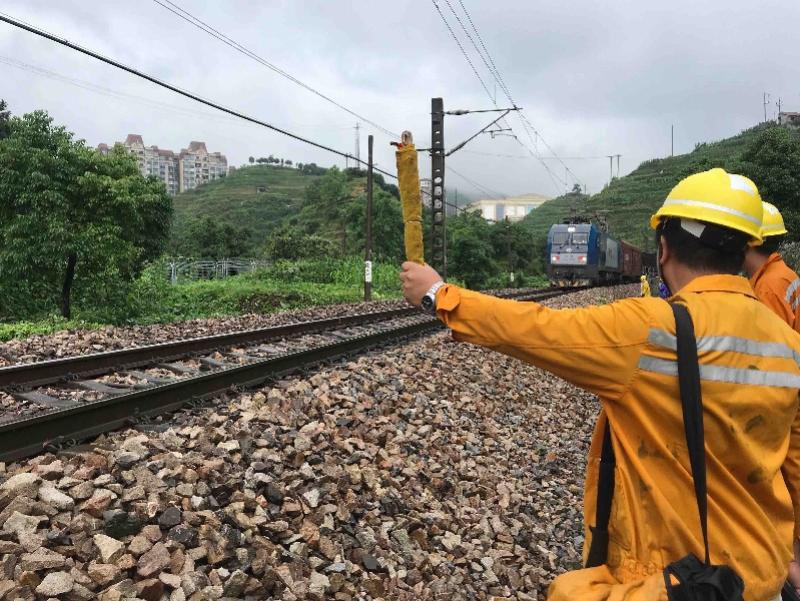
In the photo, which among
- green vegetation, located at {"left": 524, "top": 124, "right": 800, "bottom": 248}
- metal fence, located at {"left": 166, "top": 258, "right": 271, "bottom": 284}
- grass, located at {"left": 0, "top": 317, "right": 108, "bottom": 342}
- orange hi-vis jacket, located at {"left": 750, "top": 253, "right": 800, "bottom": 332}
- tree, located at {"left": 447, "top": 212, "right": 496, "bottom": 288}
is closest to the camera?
orange hi-vis jacket, located at {"left": 750, "top": 253, "right": 800, "bottom": 332}

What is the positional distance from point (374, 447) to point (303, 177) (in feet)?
566

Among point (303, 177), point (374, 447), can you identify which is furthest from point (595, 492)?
point (303, 177)

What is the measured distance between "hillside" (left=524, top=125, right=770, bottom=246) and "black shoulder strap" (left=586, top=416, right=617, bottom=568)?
80130 mm

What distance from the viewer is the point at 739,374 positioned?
162 centimetres

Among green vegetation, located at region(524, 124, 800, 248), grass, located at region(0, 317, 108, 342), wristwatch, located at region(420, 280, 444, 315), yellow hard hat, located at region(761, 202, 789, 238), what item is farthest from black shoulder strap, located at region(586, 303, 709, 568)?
green vegetation, located at region(524, 124, 800, 248)

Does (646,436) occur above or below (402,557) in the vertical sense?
above

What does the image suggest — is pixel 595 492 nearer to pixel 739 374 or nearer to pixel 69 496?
pixel 739 374

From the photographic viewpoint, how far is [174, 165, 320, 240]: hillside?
120 m

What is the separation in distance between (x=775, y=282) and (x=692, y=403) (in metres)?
2.29

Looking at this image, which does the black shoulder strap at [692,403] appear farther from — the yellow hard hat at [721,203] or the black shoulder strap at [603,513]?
the yellow hard hat at [721,203]

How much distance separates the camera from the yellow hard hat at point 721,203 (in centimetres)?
179

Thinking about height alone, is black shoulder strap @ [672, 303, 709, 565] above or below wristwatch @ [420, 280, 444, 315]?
below

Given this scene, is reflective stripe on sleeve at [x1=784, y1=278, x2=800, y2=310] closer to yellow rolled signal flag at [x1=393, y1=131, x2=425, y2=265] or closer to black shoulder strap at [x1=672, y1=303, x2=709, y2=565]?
black shoulder strap at [x1=672, y1=303, x2=709, y2=565]

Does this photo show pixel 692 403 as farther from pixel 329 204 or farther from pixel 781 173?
pixel 329 204
